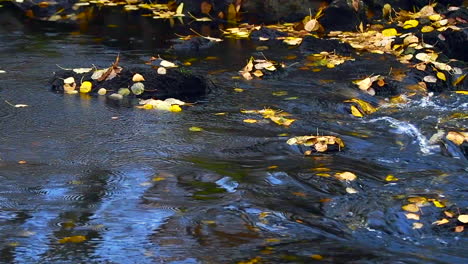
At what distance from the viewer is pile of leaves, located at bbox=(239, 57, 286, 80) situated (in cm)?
806

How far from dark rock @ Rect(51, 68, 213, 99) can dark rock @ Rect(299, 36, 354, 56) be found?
186 centimetres

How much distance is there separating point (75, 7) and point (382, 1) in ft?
13.3

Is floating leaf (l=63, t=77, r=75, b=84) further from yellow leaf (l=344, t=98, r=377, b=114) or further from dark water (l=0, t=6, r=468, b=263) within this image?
yellow leaf (l=344, t=98, r=377, b=114)

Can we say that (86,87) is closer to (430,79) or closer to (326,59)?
(326,59)

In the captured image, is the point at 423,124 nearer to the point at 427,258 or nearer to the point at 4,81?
the point at 427,258

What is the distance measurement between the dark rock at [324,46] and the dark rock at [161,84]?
1.86 metres

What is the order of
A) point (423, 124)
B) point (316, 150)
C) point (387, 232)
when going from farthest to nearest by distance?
1. point (423, 124)
2. point (316, 150)
3. point (387, 232)

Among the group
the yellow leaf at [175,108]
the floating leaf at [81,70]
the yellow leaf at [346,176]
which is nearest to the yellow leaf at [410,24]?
the yellow leaf at [175,108]

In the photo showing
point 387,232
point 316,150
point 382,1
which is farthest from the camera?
point 382,1

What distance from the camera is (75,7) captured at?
11188 millimetres

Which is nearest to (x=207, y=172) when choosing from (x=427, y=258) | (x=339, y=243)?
(x=339, y=243)

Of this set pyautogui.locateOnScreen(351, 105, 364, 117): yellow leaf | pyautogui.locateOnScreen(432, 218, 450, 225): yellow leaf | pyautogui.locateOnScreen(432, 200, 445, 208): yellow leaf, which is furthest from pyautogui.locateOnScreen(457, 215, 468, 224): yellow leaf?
pyautogui.locateOnScreen(351, 105, 364, 117): yellow leaf

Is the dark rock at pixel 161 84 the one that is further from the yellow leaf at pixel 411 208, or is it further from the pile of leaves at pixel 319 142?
the yellow leaf at pixel 411 208

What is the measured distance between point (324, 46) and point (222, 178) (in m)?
4.05
